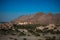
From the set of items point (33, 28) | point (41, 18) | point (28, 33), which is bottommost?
point (28, 33)

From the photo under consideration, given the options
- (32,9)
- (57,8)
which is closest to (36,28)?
(32,9)

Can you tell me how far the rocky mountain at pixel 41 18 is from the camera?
3889 mm

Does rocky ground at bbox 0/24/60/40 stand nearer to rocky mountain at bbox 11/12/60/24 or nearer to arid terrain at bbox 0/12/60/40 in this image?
arid terrain at bbox 0/12/60/40

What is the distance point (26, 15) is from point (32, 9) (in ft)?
0.73

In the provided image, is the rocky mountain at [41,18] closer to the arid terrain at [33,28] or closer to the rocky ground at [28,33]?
the arid terrain at [33,28]

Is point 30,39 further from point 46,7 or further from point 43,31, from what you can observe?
point 46,7

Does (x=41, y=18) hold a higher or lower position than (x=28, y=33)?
higher

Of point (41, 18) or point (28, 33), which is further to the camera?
point (41, 18)

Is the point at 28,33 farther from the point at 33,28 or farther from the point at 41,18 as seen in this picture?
the point at 41,18

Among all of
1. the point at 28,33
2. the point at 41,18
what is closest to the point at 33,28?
the point at 28,33

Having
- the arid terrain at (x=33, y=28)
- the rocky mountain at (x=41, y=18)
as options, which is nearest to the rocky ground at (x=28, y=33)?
the arid terrain at (x=33, y=28)

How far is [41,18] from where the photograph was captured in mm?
3957

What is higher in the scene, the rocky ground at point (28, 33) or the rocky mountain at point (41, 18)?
the rocky mountain at point (41, 18)

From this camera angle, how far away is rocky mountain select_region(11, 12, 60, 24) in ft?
12.8
